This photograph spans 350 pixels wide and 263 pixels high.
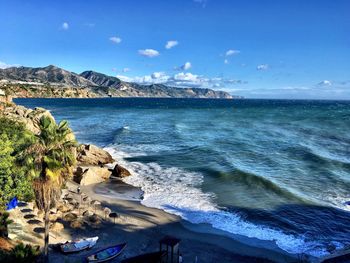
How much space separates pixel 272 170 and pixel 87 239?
1095 inches

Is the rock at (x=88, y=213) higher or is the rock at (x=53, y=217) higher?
the rock at (x=53, y=217)

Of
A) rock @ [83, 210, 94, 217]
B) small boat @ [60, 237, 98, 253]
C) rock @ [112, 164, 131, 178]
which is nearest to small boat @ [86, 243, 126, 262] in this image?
small boat @ [60, 237, 98, 253]

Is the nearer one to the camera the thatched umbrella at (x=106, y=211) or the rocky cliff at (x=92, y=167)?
the thatched umbrella at (x=106, y=211)

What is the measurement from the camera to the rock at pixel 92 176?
36.6 metres

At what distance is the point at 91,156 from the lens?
44.0m

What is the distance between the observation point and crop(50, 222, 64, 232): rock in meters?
23.3

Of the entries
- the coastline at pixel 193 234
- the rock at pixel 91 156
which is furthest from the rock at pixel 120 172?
the coastline at pixel 193 234

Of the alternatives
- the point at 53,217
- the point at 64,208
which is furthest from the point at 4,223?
the point at 64,208

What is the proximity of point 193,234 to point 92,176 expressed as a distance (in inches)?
626

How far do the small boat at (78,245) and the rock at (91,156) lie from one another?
72.6 ft

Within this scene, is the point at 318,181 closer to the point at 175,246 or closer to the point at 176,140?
the point at 175,246

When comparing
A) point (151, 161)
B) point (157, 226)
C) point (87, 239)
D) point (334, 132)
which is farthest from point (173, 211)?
point (334, 132)

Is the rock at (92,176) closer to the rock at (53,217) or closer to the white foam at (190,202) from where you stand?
the white foam at (190,202)

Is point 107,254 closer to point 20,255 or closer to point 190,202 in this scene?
point 20,255
